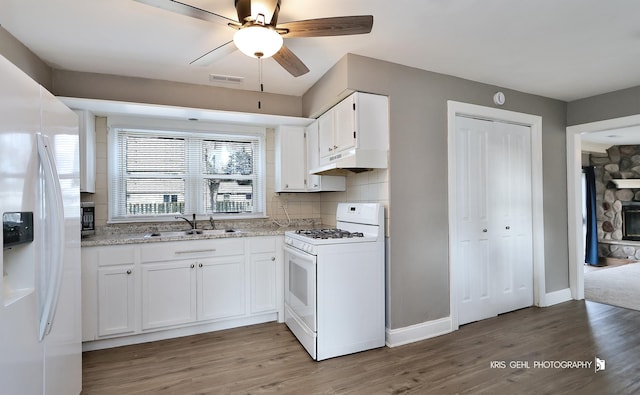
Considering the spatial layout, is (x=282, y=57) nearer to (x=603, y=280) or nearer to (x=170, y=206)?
(x=170, y=206)

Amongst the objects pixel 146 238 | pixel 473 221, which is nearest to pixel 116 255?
pixel 146 238

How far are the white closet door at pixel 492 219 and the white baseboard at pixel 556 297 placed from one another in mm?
183

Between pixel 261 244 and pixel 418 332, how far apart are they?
1.71 meters

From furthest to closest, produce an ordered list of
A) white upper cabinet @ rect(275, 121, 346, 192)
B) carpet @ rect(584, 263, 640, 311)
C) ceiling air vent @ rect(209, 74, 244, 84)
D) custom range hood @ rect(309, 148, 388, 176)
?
carpet @ rect(584, 263, 640, 311) → white upper cabinet @ rect(275, 121, 346, 192) → ceiling air vent @ rect(209, 74, 244, 84) → custom range hood @ rect(309, 148, 388, 176)

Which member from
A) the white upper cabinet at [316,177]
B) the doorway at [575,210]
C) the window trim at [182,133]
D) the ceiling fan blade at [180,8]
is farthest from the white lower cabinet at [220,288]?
the doorway at [575,210]

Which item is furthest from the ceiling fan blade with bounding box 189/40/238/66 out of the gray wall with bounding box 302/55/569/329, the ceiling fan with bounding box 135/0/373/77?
the gray wall with bounding box 302/55/569/329

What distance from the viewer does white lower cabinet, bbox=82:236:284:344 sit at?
2643 millimetres

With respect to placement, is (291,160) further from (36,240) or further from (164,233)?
(36,240)

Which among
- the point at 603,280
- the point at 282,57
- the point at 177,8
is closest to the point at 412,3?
the point at 282,57

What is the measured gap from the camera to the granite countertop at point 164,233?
2713 millimetres

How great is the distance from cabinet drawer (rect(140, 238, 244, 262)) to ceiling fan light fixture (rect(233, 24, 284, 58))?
186cm

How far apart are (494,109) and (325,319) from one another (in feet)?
9.13

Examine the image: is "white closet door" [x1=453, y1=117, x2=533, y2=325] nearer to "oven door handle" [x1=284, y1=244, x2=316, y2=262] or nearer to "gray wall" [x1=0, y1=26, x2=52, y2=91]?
"oven door handle" [x1=284, y1=244, x2=316, y2=262]

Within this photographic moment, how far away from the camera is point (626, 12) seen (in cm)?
208
